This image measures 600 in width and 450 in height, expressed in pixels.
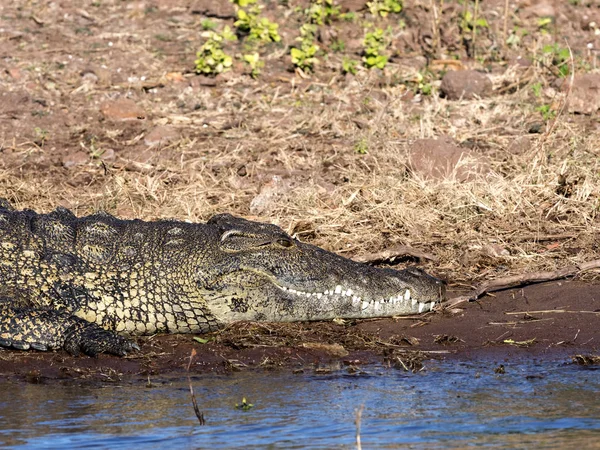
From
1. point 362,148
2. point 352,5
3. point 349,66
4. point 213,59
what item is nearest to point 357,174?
point 362,148

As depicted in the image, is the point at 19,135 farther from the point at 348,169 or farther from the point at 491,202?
the point at 491,202

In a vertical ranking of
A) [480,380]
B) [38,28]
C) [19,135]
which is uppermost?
[38,28]

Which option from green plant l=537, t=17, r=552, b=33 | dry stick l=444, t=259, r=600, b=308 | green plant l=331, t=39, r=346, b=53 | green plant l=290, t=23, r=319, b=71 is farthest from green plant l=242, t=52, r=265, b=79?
dry stick l=444, t=259, r=600, b=308

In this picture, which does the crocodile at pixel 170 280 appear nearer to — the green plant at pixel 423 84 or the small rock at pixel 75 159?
the small rock at pixel 75 159

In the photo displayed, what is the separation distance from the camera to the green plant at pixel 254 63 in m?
11.1

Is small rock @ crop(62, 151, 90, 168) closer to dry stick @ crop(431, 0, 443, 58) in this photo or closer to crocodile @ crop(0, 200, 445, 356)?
crocodile @ crop(0, 200, 445, 356)

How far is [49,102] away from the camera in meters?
10.4

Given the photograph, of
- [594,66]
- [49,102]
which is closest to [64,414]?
[49,102]

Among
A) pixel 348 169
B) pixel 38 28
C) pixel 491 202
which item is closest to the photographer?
pixel 491 202

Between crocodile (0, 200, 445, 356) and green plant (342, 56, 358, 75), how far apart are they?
4.76 meters

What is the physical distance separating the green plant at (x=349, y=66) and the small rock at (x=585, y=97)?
232cm

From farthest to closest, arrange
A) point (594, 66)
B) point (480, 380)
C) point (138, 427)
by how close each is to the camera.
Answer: point (594, 66) → point (480, 380) → point (138, 427)

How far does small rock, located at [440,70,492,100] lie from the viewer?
1048 centimetres

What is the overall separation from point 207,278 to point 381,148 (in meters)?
3.41
